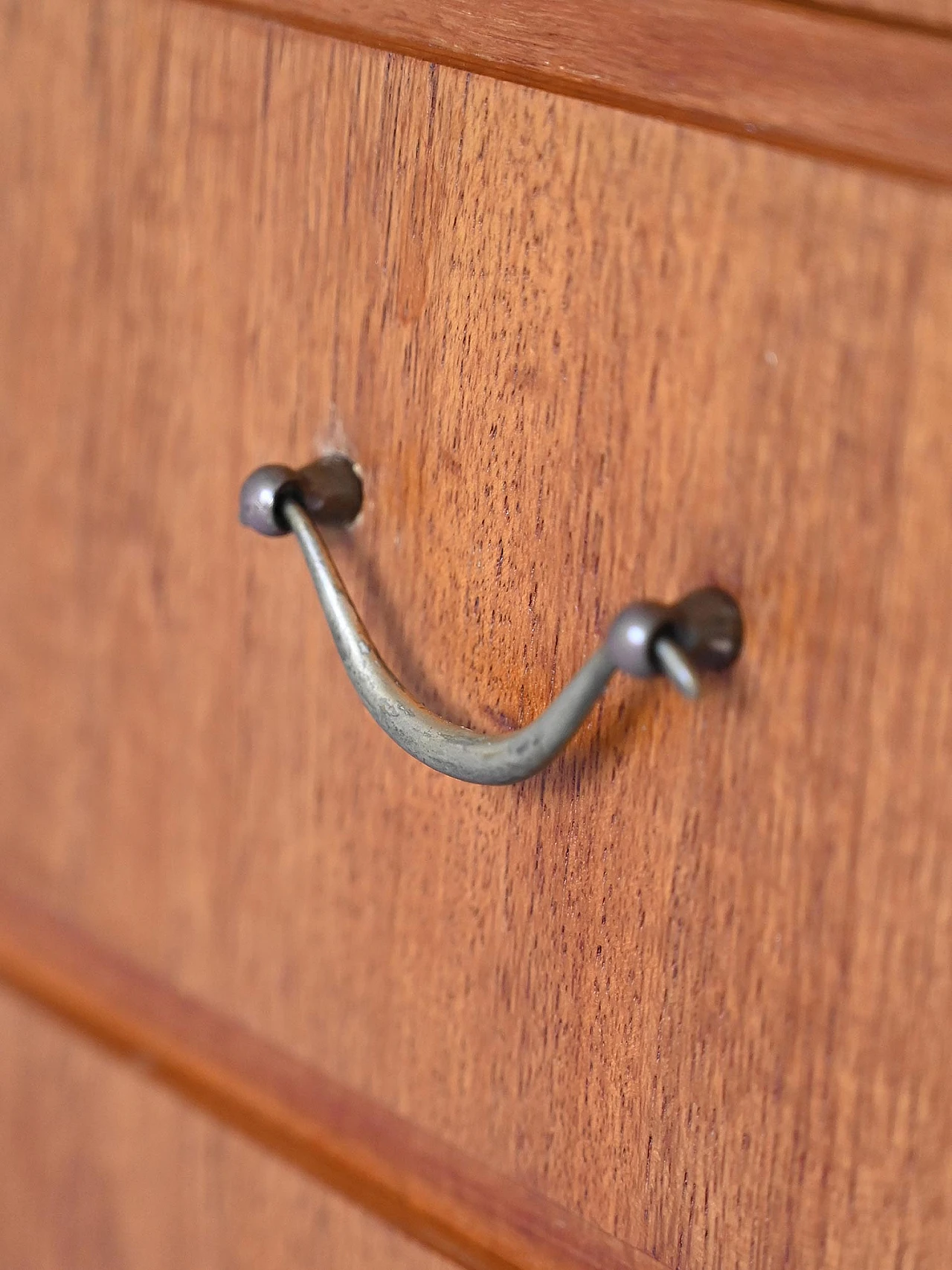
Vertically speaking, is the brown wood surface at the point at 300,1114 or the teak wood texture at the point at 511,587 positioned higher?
the teak wood texture at the point at 511,587

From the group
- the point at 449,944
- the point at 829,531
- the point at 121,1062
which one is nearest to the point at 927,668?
the point at 829,531

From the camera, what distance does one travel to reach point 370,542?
30 cm

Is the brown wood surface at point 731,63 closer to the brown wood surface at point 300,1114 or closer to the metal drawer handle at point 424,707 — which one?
the metal drawer handle at point 424,707

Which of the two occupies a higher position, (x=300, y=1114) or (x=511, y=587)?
(x=511, y=587)

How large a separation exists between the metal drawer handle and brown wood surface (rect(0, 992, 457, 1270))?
13cm

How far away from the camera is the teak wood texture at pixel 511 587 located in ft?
0.75

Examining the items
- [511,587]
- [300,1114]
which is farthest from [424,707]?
[300,1114]

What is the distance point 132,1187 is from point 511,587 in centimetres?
23

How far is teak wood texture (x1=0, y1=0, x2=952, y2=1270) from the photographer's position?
0.75 ft

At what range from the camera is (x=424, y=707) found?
0.28 meters

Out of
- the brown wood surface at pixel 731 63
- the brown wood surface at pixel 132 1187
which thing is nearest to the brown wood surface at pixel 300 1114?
the brown wood surface at pixel 132 1187

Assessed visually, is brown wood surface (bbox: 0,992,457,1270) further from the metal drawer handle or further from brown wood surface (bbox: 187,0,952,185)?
brown wood surface (bbox: 187,0,952,185)

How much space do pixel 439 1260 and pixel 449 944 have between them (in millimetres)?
74

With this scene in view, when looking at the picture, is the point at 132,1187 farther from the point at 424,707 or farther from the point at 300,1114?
the point at 424,707
